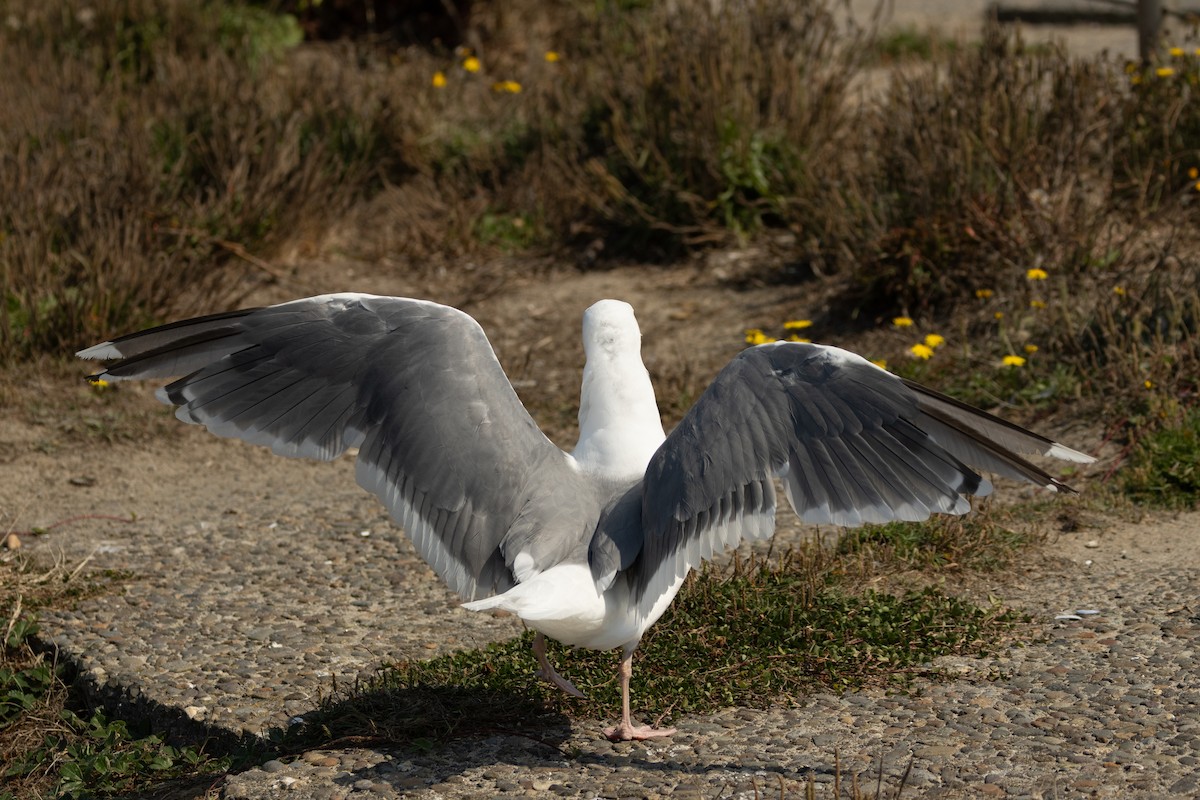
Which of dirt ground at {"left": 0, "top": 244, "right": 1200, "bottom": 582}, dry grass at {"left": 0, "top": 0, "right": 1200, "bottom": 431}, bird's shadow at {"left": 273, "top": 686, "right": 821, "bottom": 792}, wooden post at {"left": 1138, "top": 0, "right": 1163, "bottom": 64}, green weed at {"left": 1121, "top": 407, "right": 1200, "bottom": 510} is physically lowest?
dirt ground at {"left": 0, "top": 244, "right": 1200, "bottom": 582}

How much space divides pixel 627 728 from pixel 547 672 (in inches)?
13.5

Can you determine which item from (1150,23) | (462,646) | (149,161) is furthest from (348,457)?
(1150,23)

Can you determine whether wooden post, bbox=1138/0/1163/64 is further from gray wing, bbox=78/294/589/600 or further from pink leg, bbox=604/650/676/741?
pink leg, bbox=604/650/676/741

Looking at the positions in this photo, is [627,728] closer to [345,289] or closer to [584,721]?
[584,721]

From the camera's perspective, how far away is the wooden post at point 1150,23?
782cm

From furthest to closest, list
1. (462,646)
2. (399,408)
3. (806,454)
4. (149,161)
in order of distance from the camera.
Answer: (149,161), (462,646), (399,408), (806,454)

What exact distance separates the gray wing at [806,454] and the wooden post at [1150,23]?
209 inches

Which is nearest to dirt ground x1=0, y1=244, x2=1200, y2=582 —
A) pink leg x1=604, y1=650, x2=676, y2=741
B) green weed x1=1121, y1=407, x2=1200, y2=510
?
green weed x1=1121, y1=407, x2=1200, y2=510

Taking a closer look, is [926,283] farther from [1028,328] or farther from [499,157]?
[499,157]

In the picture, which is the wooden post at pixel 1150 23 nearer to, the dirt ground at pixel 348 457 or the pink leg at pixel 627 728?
the dirt ground at pixel 348 457

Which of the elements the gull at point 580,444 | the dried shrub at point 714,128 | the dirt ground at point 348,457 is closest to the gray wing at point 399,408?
the gull at point 580,444

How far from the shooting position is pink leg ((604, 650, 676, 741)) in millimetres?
3672

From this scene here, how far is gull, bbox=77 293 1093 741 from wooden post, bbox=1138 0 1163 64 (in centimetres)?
508

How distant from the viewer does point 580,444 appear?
397cm
